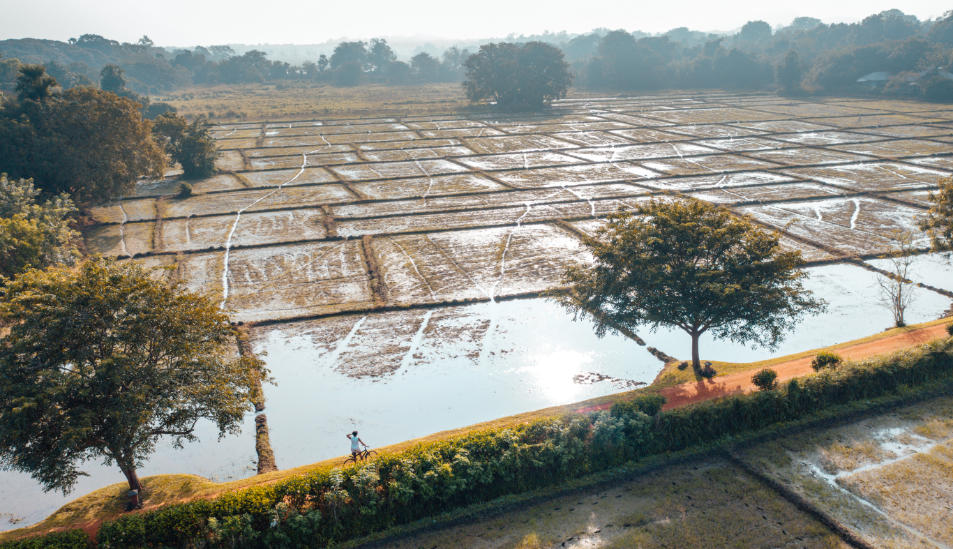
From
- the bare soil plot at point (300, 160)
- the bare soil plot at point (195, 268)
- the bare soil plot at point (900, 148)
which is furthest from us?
the bare soil plot at point (300, 160)

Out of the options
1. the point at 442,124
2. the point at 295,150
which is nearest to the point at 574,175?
the point at 295,150

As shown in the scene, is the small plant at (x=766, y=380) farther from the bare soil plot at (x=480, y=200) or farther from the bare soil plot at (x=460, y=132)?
the bare soil plot at (x=460, y=132)

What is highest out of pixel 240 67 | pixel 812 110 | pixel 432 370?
pixel 240 67

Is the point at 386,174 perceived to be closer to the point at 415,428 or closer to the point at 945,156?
the point at 415,428

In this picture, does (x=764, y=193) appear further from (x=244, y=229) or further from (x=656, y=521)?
(x=244, y=229)

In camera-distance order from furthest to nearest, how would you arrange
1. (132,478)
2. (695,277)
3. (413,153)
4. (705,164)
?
(413,153) → (705,164) → (695,277) → (132,478)

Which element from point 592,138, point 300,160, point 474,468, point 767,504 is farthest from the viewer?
point 592,138

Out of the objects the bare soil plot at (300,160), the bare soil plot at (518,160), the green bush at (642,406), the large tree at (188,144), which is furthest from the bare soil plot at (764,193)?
the large tree at (188,144)

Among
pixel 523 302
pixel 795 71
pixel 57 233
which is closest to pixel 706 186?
pixel 523 302
